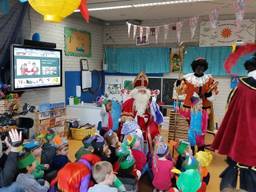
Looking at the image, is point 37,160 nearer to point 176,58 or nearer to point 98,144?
point 98,144

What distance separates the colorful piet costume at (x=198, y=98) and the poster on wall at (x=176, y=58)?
2.00m

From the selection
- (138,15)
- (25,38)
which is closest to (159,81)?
(138,15)

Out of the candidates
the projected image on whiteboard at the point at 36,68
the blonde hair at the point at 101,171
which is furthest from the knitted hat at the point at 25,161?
the projected image on whiteboard at the point at 36,68

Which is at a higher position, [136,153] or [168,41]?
[168,41]

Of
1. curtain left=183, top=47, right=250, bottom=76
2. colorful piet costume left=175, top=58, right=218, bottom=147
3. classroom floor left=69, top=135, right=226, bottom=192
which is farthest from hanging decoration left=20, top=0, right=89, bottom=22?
curtain left=183, top=47, right=250, bottom=76

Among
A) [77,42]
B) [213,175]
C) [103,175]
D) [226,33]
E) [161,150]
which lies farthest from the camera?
[77,42]

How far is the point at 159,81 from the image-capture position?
6691 mm

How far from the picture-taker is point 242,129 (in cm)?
223

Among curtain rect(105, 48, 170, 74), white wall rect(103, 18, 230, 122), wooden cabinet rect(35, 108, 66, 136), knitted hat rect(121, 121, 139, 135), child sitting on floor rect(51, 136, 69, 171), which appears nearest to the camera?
child sitting on floor rect(51, 136, 69, 171)

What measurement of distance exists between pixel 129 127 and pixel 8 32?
2.50m

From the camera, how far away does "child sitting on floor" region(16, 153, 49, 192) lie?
7.11 feet

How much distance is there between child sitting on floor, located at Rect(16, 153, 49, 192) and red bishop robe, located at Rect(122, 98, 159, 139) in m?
1.54

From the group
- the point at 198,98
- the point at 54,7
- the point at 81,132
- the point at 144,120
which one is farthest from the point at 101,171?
the point at 81,132

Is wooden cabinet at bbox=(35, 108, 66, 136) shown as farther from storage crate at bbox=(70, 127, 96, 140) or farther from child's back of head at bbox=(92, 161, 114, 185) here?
child's back of head at bbox=(92, 161, 114, 185)
